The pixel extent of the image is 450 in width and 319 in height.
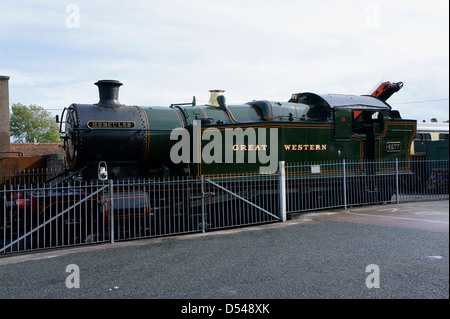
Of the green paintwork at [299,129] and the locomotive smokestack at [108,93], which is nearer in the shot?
the locomotive smokestack at [108,93]

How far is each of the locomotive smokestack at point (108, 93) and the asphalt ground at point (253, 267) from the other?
11.2 ft

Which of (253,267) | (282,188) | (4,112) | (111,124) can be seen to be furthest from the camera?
(4,112)

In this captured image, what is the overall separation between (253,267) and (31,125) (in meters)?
48.6

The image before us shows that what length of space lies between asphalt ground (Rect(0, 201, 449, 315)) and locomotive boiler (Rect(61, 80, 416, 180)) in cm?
217

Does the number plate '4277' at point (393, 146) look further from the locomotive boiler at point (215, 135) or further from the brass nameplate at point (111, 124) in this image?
the brass nameplate at point (111, 124)

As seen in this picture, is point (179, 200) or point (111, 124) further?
point (179, 200)

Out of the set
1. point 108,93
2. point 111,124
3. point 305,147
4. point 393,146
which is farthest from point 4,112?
point 393,146

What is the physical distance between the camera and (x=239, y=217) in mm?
10250

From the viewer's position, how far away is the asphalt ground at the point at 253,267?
15.7 ft

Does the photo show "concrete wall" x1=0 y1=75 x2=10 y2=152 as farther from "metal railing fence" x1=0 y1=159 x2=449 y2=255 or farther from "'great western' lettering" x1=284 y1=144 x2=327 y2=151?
"'great western' lettering" x1=284 y1=144 x2=327 y2=151

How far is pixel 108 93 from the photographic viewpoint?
9.63 m

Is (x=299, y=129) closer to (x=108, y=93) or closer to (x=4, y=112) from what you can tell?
(x=108, y=93)

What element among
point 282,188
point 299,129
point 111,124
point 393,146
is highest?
point 111,124

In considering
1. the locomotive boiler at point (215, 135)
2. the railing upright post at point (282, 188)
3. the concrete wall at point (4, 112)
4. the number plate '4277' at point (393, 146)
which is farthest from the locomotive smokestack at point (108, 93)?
the concrete wall at point (4, 112)
